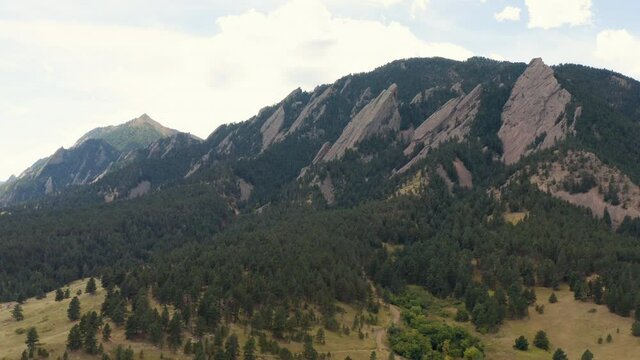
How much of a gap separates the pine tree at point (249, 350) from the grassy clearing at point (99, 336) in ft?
16.6

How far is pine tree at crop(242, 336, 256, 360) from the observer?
11388 cm

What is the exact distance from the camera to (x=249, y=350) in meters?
114

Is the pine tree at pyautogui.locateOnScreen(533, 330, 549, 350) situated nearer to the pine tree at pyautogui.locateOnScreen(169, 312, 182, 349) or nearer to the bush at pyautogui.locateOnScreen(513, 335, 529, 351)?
the bush at pyautogui.locateOnScreen(513, 335, 529, 351)

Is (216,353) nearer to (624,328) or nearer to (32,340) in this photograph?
(32,340)

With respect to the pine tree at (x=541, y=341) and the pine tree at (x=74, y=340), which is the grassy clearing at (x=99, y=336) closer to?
the pine tree at (x=74, y=340)

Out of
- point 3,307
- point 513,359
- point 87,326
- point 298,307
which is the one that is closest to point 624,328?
point 513,359

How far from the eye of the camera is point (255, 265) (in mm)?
163250

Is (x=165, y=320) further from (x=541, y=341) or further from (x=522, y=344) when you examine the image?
(x=541, y=341)

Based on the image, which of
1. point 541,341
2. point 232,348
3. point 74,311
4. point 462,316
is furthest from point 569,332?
point 74,311

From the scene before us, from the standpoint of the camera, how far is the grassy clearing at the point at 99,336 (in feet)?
362

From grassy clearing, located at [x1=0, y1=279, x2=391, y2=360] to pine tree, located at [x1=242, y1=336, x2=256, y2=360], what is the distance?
5054 mm

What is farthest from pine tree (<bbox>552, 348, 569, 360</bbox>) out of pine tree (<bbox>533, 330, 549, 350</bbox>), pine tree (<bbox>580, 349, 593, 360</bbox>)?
pine tree (<bbox>533, 330, 549, 350</bbox>)

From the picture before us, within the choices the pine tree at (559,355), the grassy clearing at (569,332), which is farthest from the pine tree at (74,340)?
the pine tree at (559,355)

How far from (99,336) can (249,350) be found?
103ft
